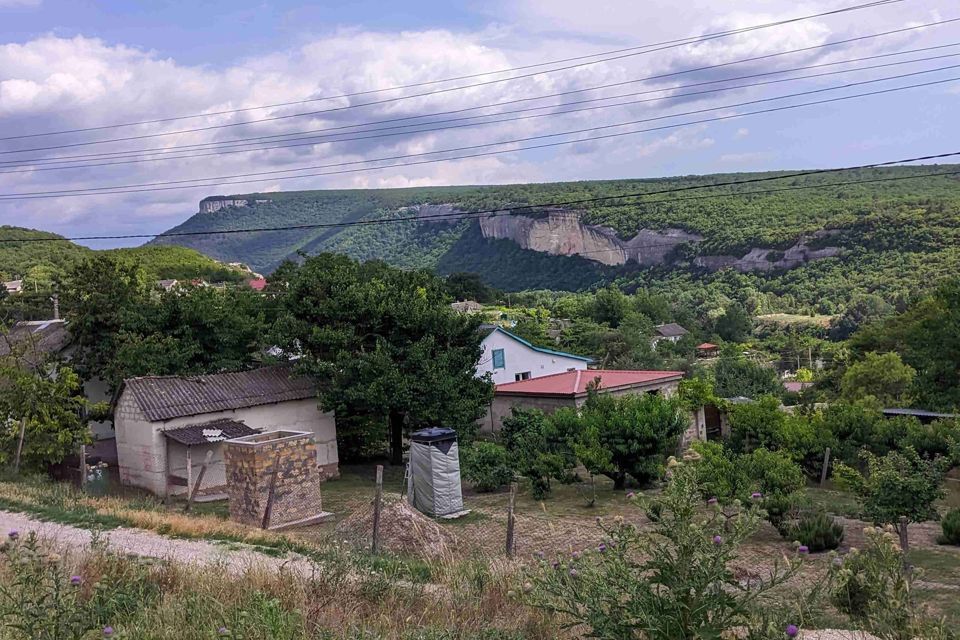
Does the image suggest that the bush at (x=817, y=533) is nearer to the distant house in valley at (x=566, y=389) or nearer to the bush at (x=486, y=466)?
the bush at (x=486, y=466)

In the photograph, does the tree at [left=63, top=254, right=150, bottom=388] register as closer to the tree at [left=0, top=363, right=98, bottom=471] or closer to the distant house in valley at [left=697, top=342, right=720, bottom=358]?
the tree at [left=0, top=363, right=98, bottom=471]

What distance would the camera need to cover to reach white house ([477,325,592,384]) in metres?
36.2

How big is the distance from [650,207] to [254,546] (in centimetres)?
12362

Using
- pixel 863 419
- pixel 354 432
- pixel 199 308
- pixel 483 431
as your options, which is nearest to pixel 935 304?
pixel 863 419

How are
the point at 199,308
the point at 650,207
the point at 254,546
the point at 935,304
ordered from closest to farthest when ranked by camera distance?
the point at 254,546 < the point at 199,308 < the point at 935,304 < the point at 650,207

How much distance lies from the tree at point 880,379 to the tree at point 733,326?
157ft

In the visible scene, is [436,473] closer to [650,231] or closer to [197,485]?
[197,485]

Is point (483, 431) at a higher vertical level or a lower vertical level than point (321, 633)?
lower

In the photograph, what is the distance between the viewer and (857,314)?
7819 centimetres

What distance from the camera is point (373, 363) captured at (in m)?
23.0

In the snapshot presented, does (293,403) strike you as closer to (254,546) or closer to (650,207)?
(254,546)

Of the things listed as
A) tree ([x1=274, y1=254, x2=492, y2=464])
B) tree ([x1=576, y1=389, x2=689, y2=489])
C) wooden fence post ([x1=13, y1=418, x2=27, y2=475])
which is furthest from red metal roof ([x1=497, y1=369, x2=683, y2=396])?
wooden fence post ([x1=13, y1=418, x2=27, y2=475])

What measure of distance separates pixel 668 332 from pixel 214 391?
64605 millimetres

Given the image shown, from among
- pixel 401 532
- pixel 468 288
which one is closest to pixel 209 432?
pixel 401 532
